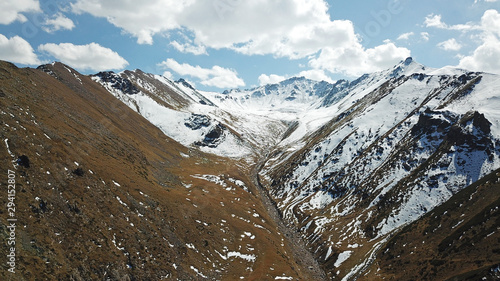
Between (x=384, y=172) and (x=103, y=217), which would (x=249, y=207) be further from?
(x=103, y=217)

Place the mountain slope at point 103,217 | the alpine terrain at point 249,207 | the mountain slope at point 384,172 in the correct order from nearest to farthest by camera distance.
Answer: the mountain slope at point 103,217 → the alpine terrain at point 249,207 → the mountain slope at point 384,172

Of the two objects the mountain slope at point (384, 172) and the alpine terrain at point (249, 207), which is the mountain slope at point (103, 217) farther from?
the mountain slope at point (384, 172)

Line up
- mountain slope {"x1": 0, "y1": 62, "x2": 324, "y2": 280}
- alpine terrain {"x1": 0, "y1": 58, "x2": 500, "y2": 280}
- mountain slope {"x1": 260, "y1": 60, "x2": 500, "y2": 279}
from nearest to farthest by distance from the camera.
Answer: mountain slope {"x1": 0, "y1": 62, "x2": 324, "y2": 280}, alpine terrain {"x1": 0, "y1": 58, "x2": 500, "y2": 280}, mountain slope {"x1": 260, "y1": 60, "x2": 500, "y2": 279}

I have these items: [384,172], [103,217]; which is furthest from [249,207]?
[103,217]

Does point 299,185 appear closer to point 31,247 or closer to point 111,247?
point 111,247

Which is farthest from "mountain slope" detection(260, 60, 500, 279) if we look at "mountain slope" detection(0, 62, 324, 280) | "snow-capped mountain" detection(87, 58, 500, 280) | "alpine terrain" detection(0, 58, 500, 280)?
"mountain slope" detection(0, 62, 324, 280)

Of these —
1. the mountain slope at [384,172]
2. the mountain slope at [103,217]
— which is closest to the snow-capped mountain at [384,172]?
the mountain slope at [384,172]

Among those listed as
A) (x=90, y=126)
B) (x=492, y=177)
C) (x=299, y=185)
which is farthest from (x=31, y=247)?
(x=299, y=185)

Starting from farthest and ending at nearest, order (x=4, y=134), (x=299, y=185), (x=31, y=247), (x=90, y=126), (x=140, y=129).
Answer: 1. (x=140, y=129)
2. (x=299, y=185)
3. (x=90, y=126)
4. (x=4, y=134)
5. (x=31, y=247)

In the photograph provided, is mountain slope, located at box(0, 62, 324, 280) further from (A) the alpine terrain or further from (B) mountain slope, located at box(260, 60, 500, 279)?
(B) mountain slope, located at box(260, 60, 500, 279)

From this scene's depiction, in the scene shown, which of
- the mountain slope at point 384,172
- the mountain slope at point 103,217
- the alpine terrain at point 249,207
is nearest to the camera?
the mountain slope at point 103,217

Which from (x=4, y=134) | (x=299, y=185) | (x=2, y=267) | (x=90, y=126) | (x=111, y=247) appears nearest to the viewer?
(x=2, y=267)
